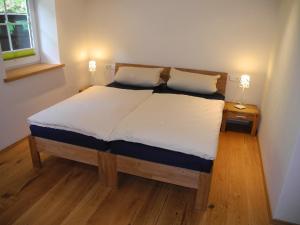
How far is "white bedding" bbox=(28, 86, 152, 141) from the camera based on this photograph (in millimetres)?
2077

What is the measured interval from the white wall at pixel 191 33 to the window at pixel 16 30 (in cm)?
96

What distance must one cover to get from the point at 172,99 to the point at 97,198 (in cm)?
136

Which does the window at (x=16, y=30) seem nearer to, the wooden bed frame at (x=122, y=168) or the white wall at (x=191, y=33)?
the white wall at (x=191, y=33)

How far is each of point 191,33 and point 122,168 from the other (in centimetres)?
221

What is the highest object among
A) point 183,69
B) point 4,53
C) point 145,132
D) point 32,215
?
point 4,53

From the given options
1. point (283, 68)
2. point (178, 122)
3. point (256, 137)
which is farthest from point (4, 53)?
point (256, 137)

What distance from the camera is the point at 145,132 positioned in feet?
6.48

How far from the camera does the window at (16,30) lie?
9.02ft

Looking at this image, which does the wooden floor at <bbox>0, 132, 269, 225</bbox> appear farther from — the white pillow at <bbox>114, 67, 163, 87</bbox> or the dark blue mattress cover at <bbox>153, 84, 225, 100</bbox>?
the white pillow at <bbox>114, 67, 163, 87</bbox>

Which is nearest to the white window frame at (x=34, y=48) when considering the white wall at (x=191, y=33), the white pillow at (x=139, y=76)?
the white wall at (x=191, y=33)

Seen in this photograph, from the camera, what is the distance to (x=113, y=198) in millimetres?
2016

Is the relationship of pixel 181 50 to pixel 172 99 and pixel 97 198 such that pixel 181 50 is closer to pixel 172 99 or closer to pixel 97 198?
pixel 172 99

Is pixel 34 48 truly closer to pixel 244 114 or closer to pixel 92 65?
pixel 92 65

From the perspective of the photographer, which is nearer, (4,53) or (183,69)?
(4,53)
